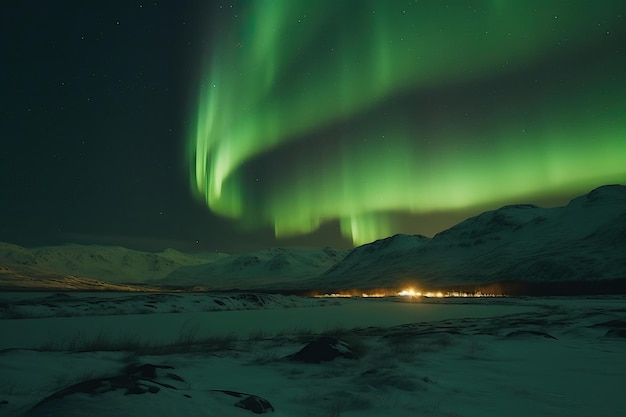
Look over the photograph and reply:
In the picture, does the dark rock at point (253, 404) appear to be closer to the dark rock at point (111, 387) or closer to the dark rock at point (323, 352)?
the dark rock at point (111, 387)

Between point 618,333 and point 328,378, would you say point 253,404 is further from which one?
point 618,333

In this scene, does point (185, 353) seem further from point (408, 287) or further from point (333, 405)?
point (408, 287)

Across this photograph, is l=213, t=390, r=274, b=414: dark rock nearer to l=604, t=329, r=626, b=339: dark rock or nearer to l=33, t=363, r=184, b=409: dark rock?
l=33, t=363, r=184, b=409: dark rock

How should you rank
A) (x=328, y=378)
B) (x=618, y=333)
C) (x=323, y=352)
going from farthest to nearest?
1. (x=618, y=333)
2. (x=323, y=352)
3. (x=328, y=378)

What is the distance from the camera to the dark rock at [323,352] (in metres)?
14.1

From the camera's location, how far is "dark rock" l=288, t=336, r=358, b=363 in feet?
46.3

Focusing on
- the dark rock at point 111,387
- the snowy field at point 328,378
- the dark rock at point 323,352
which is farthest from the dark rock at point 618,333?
the dark rock at point 111,387

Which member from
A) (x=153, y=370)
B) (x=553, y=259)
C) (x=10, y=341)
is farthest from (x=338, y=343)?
(x=553, y=259)

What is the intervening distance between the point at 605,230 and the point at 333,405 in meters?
201

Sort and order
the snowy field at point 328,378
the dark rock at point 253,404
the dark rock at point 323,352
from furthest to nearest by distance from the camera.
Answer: the dark rock at point 323,352, the dark rock at point 253,404, the snowy field at point 328,378

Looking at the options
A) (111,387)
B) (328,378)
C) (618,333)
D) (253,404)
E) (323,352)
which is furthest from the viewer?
(618,333)

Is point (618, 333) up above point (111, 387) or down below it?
below

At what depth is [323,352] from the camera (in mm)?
14383

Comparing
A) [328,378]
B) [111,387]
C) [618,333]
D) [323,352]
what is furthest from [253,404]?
[618,333]
